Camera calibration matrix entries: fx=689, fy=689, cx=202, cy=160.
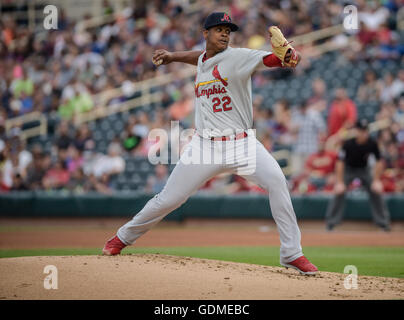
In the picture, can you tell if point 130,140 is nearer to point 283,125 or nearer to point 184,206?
point 184,206

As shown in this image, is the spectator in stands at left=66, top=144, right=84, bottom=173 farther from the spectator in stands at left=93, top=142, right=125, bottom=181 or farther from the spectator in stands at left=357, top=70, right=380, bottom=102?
the spectator in stands at left=357, top=70, right=380, bottom=102

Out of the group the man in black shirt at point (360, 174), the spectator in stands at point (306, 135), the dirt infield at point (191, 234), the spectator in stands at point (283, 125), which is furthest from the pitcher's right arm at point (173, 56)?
the spectator in stands at point (283, 125)

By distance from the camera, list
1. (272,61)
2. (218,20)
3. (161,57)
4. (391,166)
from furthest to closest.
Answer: (391,166) < (161,57) < (218,20) < (272,61)

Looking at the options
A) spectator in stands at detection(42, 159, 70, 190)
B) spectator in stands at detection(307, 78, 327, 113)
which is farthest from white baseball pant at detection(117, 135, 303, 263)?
spectator in stands at detection(42, 159, 70, 190)

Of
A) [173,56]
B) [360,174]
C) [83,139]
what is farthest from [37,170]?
[173,56]

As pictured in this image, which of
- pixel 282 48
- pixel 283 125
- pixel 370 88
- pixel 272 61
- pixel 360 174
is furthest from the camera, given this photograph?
pixel 370 88

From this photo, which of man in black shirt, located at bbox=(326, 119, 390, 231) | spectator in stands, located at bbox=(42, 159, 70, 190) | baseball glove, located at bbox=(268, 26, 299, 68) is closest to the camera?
baseball glove, located at bbox=(268, 26, 299, 68)

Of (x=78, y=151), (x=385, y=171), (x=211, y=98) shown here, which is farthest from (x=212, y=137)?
(x=78, y=151)

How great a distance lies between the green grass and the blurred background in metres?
4.56

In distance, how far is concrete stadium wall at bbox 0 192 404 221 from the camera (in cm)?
1423

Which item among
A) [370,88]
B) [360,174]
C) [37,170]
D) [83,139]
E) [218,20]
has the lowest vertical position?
[360,174]

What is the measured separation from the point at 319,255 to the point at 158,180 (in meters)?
7.01

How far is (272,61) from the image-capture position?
5.93 m

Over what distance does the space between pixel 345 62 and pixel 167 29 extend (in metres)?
5.41
